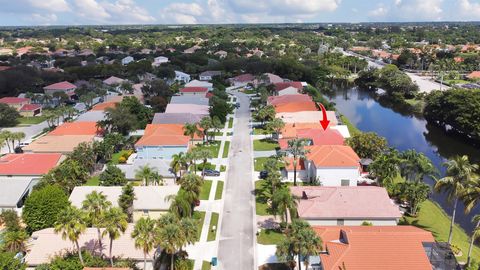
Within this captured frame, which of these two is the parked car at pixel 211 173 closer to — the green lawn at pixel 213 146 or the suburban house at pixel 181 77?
the green lawn at pixel 213 146

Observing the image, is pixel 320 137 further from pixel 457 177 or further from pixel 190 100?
pixel 190 100

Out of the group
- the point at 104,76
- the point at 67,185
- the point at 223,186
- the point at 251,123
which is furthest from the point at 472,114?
the point at 104,76

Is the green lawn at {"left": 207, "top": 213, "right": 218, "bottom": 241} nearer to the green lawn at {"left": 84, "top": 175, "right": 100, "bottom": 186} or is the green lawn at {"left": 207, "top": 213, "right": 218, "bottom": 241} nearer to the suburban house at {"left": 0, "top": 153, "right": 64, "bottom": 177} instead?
the green lawn at {"left": 84, "top": 175, "right": 100, "bottom": 186}

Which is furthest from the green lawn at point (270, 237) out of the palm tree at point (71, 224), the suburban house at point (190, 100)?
the suburban house at point (190, 100)

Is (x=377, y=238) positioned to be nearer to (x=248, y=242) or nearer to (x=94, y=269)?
(x=248, y=242)

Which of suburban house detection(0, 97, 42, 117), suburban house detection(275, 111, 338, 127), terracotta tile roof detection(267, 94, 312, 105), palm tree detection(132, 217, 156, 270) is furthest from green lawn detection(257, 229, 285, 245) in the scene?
suburban house detection(0, 97, 42, 117)

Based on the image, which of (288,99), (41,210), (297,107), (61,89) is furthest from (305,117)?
(61,89)
